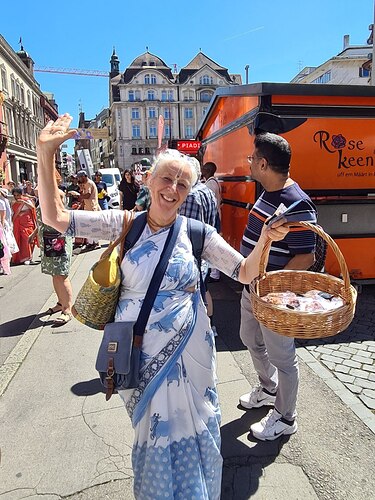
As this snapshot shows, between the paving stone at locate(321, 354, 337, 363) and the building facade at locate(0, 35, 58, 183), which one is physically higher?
the building facade at locate(0, 35, 58, 183)

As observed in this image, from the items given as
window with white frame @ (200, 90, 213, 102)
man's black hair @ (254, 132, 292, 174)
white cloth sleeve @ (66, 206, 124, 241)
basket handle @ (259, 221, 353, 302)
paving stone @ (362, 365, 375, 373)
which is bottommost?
paving stone @ (362, 365, 375, 373)

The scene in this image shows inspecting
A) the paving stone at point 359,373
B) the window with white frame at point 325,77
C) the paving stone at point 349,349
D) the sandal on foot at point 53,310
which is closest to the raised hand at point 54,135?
the paving stone at point 359,373

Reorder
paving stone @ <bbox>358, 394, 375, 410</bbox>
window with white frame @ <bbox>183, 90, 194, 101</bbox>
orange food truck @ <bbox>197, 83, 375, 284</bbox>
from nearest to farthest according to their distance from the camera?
paving stone @ <bbox>358, 394, 375, 410</bbox>
orange food truck @ <bbox>197, 83, 375, 284</bbox>
window with white frame @ <bbox>183, 90, 194, 101</bbox>

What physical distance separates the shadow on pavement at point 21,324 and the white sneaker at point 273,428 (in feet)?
10.8

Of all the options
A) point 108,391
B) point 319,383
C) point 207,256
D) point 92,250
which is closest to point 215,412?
point 108,391

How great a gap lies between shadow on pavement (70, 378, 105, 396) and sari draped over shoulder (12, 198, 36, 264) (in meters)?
5.96

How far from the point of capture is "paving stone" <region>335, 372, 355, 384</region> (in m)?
3.38

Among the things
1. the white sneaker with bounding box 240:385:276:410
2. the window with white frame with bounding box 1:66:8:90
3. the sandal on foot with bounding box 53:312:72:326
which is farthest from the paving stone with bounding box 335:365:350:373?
the window with white frame with bounding box 1:66:8:90

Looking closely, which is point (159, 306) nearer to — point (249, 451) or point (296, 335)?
point (296, 335)

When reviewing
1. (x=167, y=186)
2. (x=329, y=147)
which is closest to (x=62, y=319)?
Result: (x=167, y=186)

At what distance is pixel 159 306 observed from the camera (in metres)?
1.75

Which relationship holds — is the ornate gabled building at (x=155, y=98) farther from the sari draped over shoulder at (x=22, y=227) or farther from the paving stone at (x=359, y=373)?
the paving stone at (x=359, y=373)

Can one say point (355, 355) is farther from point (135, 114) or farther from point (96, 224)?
point (135, 114)

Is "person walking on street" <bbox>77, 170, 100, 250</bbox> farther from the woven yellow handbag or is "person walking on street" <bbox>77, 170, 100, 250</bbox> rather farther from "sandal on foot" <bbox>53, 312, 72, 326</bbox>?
the woven yellow handbag
